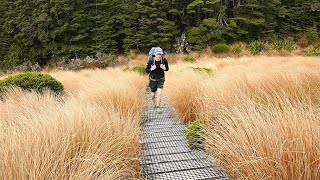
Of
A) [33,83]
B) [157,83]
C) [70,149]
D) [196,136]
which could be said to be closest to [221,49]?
[157,83]

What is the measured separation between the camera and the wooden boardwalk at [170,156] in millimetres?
2725

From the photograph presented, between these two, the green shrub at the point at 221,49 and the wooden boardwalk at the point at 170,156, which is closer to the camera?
the wooden boardwalk at the point at 170,156

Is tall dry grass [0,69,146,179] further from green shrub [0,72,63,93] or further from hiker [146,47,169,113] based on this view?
green shrub [0,72,63,93]

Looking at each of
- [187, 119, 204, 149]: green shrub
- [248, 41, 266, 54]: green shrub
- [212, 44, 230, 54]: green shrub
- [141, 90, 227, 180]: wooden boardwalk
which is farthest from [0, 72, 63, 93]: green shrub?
[248, 41, 266, 54]: green shrub

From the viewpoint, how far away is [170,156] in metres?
3.25

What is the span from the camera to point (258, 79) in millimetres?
4770

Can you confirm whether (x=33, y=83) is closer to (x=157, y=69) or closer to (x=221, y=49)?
(x=157, y=69)

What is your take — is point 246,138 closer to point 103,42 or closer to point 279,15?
point 103,42

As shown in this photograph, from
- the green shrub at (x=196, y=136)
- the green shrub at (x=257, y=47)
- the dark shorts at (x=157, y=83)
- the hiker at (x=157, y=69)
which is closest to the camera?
the green shrub at (x=196, y=136)

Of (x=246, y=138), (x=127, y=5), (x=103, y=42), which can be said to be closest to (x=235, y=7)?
(x=127, y=5)

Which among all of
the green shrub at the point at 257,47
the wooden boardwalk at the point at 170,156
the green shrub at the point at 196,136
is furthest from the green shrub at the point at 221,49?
the green shrub at the point at 196,136

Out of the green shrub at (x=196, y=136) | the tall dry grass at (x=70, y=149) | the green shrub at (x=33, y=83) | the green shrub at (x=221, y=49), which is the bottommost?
the green shrub at (x=221, y=49)

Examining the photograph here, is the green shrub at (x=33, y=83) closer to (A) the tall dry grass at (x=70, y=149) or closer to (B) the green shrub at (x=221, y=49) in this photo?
(A) the tall dry grass at (x=70, y=149)

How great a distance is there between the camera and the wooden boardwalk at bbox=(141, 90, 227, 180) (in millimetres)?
2725
